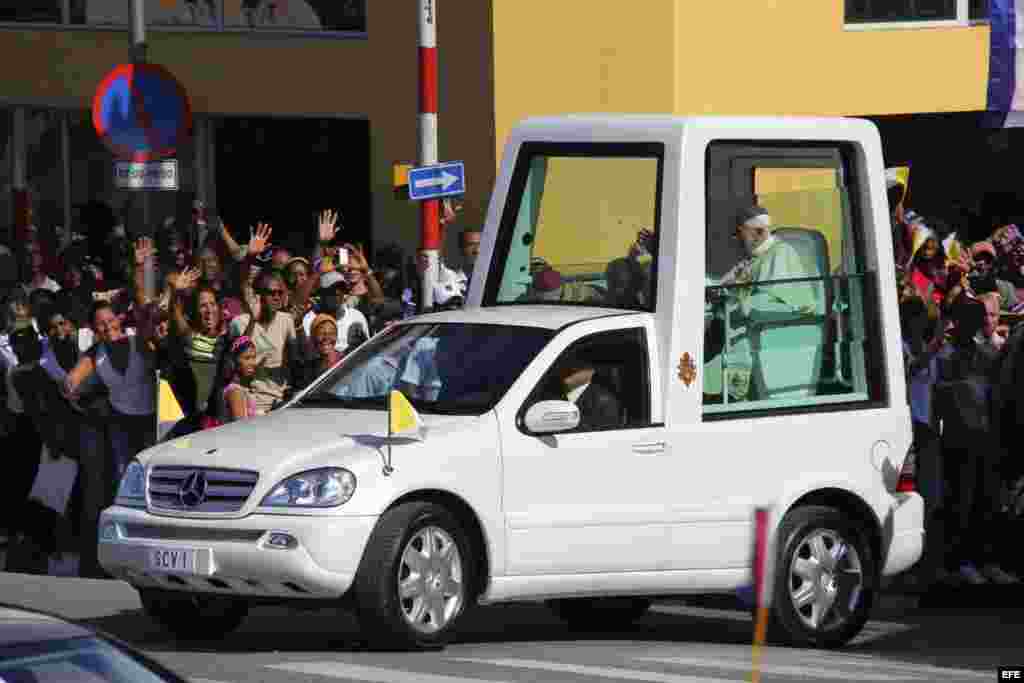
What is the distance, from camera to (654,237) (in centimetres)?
1330

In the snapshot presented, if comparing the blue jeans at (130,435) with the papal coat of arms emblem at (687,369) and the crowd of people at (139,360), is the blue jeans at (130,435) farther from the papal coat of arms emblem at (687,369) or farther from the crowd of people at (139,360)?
the papal coat of arms emblem at (687,369)

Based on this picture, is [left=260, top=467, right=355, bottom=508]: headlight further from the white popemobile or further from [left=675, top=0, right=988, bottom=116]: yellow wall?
[left=675, top=0, right=988, bottom=116]: yellow wall

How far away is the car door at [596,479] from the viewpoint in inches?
484

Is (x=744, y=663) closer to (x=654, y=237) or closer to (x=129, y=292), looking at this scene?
(x=654, y=237)

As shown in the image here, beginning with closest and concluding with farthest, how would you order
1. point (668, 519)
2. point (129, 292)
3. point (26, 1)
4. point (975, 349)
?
point (668, 519) → point (975, 349) → point (129, 292) → point (26, 1)

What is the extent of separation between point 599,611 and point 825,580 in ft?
4.64

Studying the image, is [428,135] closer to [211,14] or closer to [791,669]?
[791,669]

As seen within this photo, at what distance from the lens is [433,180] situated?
55.3ft

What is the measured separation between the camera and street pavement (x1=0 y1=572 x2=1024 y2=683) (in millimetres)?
11422

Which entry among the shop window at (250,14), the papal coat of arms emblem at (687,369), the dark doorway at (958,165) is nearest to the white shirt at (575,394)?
the papal coat of arms emblem at (687,369)

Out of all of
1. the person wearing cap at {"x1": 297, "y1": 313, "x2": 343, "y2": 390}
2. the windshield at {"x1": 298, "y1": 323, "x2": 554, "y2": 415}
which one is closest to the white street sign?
the person wearing cap at {"x1": 297, "y1": 313, "x2": 343, "y2": 390}

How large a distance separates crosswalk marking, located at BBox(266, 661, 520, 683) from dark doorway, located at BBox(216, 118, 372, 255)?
12.9m

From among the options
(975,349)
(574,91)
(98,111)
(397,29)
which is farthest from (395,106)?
(975,349)

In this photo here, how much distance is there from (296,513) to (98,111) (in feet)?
21.1
